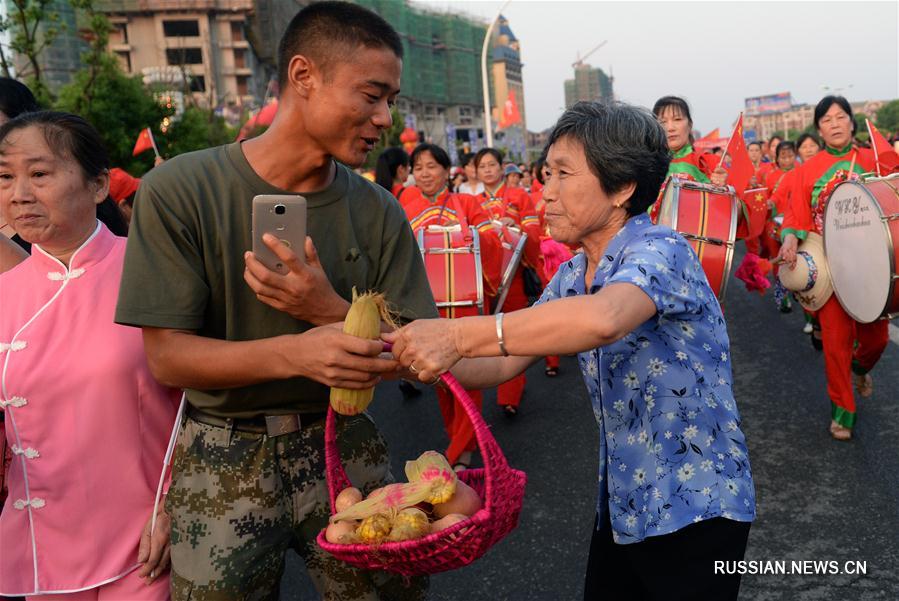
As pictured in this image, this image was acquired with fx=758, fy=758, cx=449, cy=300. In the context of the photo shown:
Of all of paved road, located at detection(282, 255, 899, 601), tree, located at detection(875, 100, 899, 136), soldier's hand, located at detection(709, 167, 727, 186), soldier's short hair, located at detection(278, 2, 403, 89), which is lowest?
paved road, located at detection(282, 255, 899, 601)

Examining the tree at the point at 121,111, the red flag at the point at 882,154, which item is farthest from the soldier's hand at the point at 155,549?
the tree at the point at 121,111

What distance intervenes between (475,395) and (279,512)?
10.8 feet

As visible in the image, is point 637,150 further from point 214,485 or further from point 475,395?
point 475,395

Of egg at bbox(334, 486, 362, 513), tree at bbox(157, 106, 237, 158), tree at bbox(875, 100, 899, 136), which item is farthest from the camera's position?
tree at bbox(875, 100, 899, 136)

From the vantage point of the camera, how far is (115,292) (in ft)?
7.21

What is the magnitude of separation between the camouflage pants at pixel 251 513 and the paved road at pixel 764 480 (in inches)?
59.1

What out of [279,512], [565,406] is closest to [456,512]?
[279,512]

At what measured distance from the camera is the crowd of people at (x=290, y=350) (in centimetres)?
181

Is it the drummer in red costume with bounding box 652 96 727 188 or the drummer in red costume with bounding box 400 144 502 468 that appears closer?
the drummer in red costume with bounding box 400 144 502 468

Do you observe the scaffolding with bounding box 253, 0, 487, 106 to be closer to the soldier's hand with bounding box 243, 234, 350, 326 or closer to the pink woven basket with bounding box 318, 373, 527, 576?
the soldier's hand with bounding box 243, 234, 350, 326

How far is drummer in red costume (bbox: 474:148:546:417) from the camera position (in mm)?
5898

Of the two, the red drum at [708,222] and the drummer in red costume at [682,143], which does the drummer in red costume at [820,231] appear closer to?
the drummer in red costume at [682,143]

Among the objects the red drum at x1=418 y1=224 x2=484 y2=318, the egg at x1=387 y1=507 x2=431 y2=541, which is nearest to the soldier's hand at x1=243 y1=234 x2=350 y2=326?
the egg at x1=387 y1=507 x2=431 y2=541

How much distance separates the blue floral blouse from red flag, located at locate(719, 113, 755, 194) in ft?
12.3
